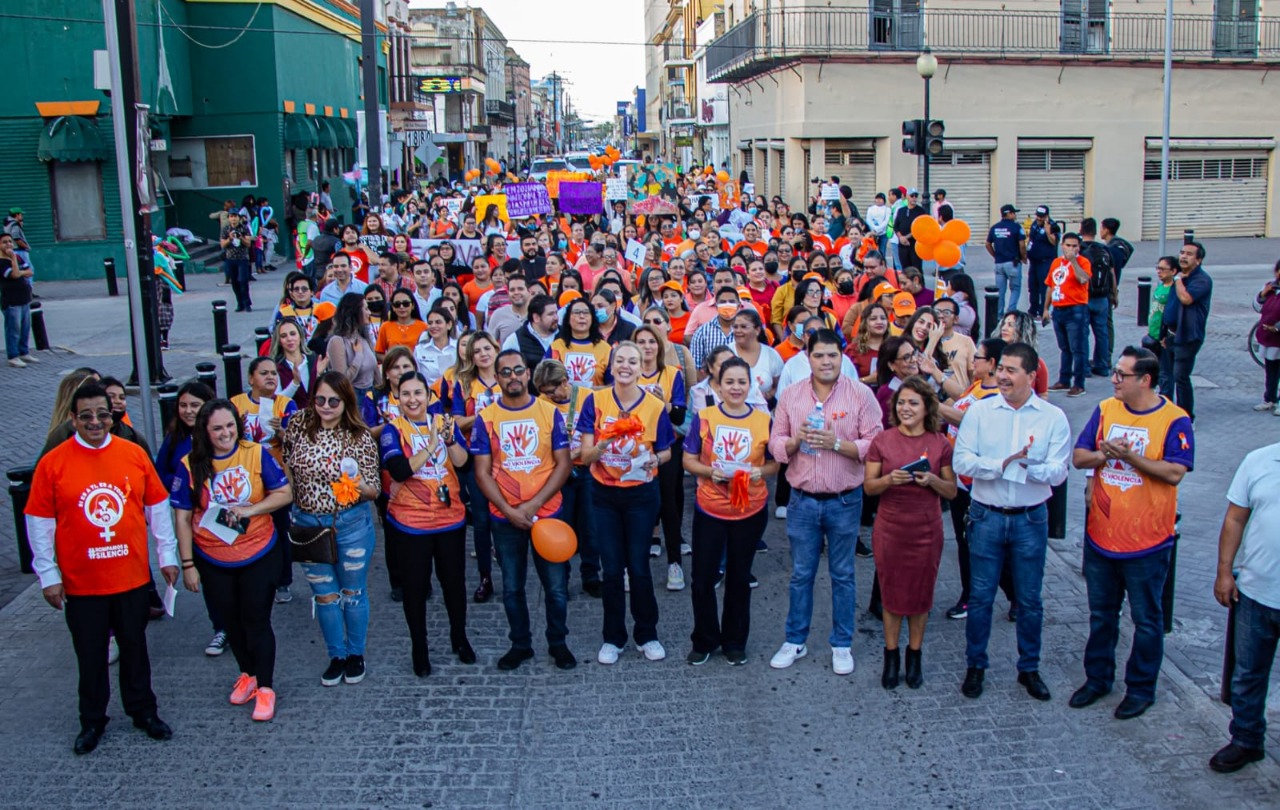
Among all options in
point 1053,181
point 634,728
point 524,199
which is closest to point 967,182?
point 1053,181

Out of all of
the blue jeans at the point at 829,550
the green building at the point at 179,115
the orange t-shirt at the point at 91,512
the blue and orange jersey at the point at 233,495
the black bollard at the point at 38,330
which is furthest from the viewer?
the green building at the point at 179,115

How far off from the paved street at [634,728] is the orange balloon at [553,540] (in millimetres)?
737

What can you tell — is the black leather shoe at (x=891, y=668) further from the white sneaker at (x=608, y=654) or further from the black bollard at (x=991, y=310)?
the black bollard at (x=991, y=310)

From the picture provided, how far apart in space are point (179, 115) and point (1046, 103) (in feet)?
70.5

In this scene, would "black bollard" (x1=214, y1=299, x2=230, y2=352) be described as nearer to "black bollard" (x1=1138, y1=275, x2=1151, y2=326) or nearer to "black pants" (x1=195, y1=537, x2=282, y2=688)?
"black pants" (x1=195, y1=537, x2=282, y2=688)

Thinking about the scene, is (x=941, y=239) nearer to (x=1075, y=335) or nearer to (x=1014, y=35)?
(x=1075, y=335)

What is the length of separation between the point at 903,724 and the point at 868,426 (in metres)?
1.57

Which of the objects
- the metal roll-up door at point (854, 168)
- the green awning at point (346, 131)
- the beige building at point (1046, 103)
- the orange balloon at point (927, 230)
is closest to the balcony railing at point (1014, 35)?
the beige building at point (1046, 103)

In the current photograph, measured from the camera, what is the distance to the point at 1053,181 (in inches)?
1214

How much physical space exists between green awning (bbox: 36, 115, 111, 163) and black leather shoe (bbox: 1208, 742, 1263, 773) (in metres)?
24.9

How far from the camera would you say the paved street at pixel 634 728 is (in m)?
5.41

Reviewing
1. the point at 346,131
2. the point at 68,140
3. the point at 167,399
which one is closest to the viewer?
the point at 167,399

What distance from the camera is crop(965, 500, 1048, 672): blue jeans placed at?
6.16 meters

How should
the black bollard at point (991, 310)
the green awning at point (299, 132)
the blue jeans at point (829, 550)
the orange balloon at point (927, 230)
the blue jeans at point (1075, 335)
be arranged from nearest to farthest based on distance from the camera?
the blue jeans at point (829, 550)
the orange balloon at point (927, 230)
the blue jeans at point (1075, 335)
the black bollard at point (991, 310)
the green awning at point (299, 132)
